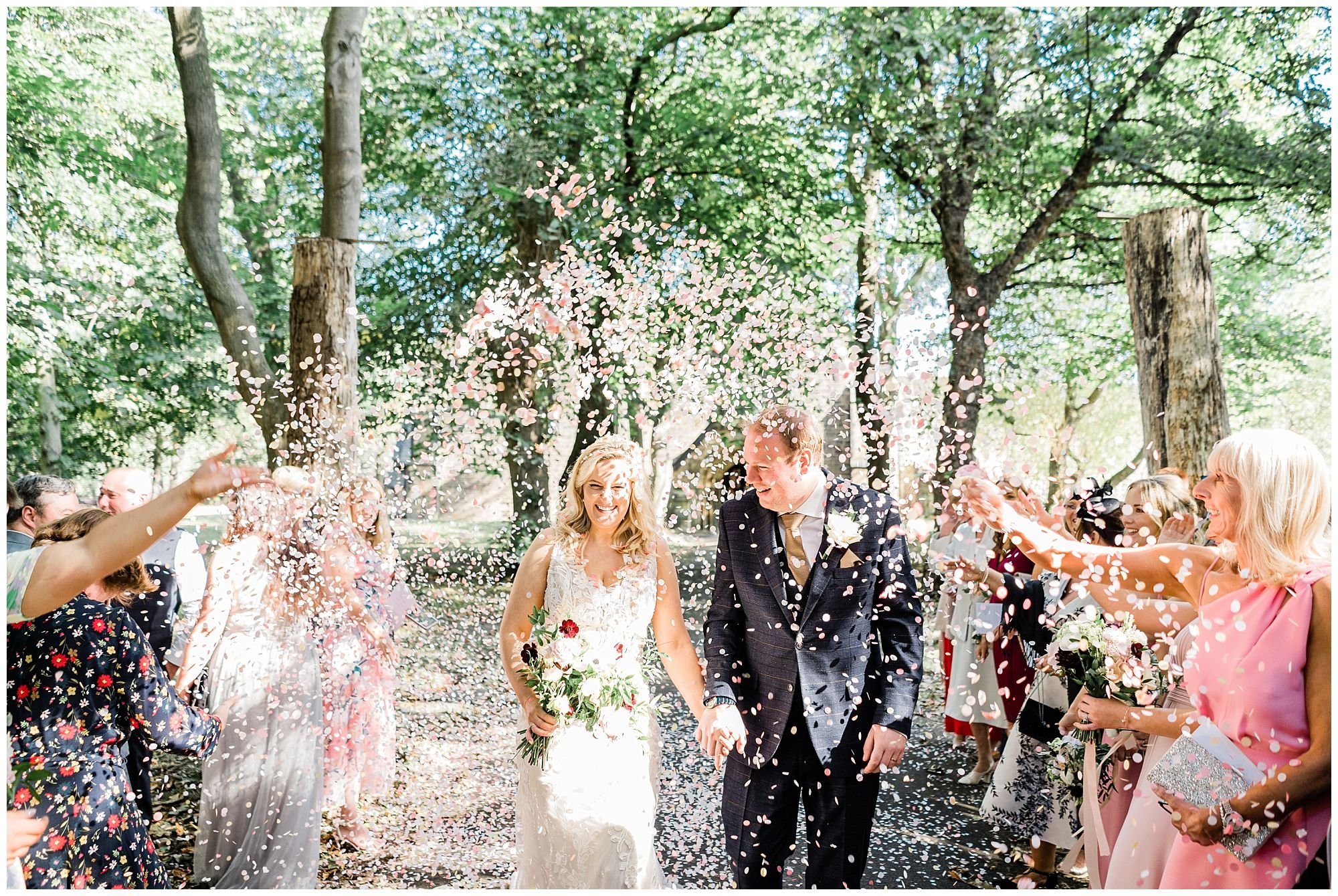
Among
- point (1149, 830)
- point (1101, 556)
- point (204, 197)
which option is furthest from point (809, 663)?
point (204, 197)

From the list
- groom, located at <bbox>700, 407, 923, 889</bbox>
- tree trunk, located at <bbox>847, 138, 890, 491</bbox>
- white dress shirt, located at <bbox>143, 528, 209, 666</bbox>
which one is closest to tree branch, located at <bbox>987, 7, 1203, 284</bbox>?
tree trunk, located at <bbox>847, 138, 890, 491</bbox>

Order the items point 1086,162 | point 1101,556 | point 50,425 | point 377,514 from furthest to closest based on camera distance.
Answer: point 50,425 → point 1086,162 → point 377,514 → point 1101,556

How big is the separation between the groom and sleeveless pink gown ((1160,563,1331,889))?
33.5 inches

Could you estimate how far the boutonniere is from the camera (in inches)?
108

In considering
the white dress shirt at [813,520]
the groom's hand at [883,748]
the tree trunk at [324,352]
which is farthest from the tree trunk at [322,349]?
the groom's hand at [883,748]

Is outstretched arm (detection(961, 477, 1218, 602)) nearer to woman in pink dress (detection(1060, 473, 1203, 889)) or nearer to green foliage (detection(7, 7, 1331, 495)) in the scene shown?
woman in pink dress (detection(1060, 473, 1203, 889))

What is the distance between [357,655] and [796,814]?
2287 millimetres

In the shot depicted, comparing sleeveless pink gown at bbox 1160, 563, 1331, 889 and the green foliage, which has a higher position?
the green foliage

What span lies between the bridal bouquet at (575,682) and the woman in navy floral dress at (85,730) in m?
1.00

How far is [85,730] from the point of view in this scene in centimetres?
238

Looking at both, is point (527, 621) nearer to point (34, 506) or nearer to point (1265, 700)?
point (34, 506)

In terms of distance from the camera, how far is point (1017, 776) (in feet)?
11.6

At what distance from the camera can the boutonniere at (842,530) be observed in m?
2.73

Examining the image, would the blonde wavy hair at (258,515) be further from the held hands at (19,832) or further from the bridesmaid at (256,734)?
the held hands at (19,832)
